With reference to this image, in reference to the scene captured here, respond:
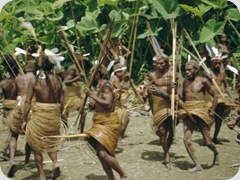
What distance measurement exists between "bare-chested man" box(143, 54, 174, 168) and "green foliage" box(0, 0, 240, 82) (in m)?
4.31

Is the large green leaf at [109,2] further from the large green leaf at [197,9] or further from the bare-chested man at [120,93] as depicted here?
the bare-chested man at [120,93]

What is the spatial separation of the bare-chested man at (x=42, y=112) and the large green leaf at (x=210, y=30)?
5988mm

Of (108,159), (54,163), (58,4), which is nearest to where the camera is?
(108,159)

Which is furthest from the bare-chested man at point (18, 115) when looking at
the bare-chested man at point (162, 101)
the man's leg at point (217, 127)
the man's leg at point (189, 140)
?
the man's leg at point (217, 127)

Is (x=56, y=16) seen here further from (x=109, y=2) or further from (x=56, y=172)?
(x=56, y=172)

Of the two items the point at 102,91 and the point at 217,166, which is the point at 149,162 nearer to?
the point at 217,166

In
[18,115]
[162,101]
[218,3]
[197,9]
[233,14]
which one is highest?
[218,3]

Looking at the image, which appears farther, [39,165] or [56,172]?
[56,172]

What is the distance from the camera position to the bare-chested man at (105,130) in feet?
18.4

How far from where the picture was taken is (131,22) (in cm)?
1157

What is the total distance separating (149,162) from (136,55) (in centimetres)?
573

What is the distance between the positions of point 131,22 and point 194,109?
5.36m

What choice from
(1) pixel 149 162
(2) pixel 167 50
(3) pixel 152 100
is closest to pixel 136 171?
(1) pixel 149 162

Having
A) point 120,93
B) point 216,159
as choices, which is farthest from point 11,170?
point 216,159
